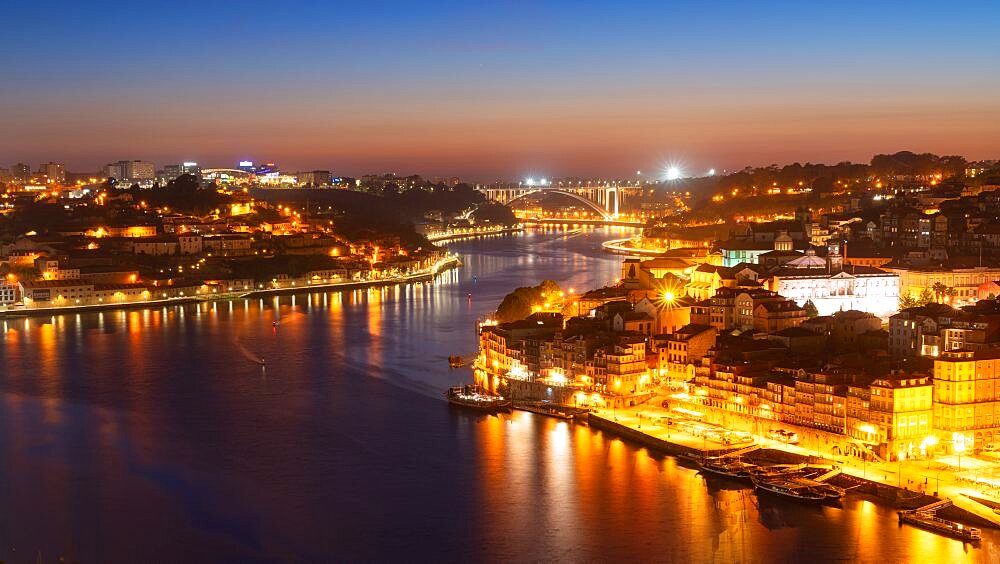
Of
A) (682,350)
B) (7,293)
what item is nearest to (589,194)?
(7,293)

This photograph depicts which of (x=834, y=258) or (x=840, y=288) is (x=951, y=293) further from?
(x=834, y=258)

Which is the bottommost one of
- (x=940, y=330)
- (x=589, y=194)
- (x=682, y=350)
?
(x=682, y=350)

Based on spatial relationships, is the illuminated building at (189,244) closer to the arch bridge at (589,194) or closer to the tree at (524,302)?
the tree at (524,302)

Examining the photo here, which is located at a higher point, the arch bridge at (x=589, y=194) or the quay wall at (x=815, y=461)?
the arch bridge at (x=589, y=194)

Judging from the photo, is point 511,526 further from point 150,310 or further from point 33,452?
point 150,310

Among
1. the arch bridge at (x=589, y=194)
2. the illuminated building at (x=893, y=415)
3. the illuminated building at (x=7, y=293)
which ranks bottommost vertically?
the illuminated building at (x=893, y=415)

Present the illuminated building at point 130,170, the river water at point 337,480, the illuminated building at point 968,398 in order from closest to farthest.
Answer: the river water at point 337,480, the illuminated building at point 968,398, the illuminated building at point 130,170

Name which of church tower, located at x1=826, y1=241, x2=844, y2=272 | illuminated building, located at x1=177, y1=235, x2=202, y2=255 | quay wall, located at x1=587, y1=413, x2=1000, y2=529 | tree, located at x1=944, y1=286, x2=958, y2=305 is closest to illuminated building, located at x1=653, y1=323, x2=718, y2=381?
quay wall, located at x1=587, y1=413, x2=1000, y2=529

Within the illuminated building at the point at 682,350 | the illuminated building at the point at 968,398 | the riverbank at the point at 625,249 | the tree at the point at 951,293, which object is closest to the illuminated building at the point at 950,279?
the tree at the point at 951,293
